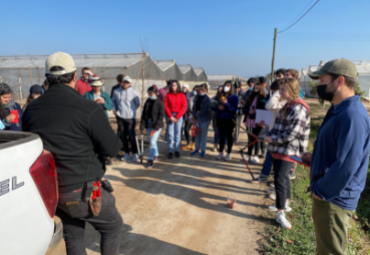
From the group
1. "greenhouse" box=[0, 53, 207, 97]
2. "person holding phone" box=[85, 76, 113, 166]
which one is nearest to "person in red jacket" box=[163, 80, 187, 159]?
"person holding phone" box=[85, 76, 113, 166]

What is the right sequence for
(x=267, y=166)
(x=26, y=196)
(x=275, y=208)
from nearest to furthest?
(x=26, y=196) < (x=275, y=208) < (x=267, y=166)

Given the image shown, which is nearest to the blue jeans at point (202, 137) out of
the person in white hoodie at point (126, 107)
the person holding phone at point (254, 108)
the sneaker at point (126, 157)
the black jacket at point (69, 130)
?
the person holding phone at point (254, 108)

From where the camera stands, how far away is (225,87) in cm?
618

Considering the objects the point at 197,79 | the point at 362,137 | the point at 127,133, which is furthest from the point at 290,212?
the point at 197,79

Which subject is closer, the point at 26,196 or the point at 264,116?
the point at 26,196

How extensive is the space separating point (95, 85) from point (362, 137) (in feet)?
17.3

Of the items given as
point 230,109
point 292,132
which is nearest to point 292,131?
point 292,132

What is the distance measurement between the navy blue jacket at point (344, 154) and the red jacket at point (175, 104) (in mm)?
4594

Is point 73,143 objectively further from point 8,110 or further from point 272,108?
point 272,108

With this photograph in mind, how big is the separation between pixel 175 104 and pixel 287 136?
3.58 m

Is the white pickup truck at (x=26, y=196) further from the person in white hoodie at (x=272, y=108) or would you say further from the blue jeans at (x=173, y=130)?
the blue jeans at (x=173, y=130)

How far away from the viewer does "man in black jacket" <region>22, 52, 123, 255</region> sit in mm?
1843

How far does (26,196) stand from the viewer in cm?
137

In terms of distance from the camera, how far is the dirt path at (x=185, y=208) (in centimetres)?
319
